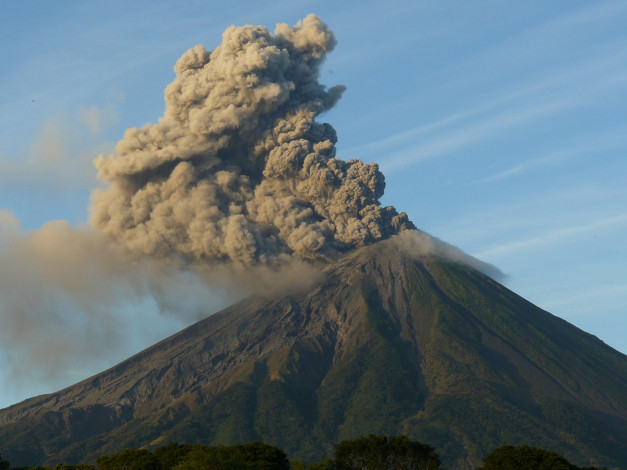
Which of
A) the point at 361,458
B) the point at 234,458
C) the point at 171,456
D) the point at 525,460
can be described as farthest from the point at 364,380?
the point at 525,460

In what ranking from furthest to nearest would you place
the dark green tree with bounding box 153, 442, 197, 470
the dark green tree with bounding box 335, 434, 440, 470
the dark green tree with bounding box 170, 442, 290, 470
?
the dark green tree with bounding box 335, 434, 440, 470
the dark green tree with bounding box 153, 442, 197, 470
the dark green tree with bounding box 170, 442, 290, 470

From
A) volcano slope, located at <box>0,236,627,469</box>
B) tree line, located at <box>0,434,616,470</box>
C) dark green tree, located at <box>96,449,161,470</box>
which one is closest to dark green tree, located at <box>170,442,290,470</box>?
tree line, located at <box>0,434,616,470</box>

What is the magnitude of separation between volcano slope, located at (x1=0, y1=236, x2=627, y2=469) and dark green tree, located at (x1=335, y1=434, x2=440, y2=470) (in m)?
52.1

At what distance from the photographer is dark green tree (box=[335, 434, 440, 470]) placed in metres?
70.6

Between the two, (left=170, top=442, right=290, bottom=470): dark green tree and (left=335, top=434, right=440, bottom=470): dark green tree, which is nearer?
(left=170, top=442, right=290, bottom=470): dark green tree

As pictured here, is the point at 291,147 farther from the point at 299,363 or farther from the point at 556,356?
the point at 556,356

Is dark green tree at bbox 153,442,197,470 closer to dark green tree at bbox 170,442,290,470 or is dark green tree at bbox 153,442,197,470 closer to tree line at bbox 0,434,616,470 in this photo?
tree line at bbox 0,434,616,470

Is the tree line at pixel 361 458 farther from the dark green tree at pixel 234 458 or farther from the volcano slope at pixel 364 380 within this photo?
the volcano slope at pixel 364 380

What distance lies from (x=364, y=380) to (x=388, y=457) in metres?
73.1

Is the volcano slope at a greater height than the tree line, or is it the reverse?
the volcano slope

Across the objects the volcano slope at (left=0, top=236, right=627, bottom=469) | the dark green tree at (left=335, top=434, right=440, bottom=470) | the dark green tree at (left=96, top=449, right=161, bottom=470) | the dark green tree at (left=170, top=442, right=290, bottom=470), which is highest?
the volcano slope at (left=0, top=236, right=627, bottom=469)

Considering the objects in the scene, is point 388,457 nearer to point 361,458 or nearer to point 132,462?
point 361,458

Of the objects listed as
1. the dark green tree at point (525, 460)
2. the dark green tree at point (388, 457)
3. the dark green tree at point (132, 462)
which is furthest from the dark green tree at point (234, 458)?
the dark green tree at point (525, 460)

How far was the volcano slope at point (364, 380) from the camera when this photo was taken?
131625mm
